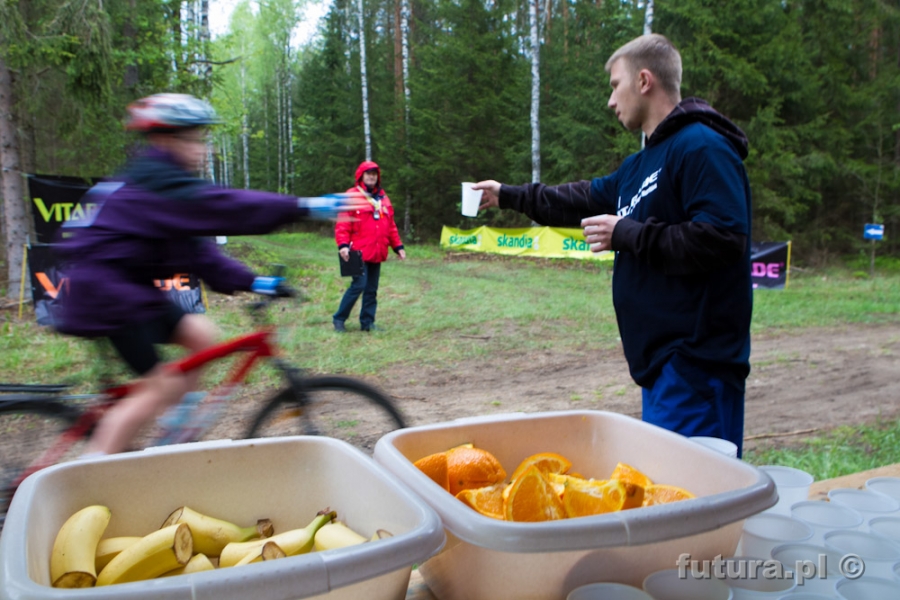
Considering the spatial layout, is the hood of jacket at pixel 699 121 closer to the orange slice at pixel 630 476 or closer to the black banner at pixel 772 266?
the orange slice at pixel 630 476

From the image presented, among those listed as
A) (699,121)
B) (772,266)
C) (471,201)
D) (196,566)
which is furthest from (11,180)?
(772,266)

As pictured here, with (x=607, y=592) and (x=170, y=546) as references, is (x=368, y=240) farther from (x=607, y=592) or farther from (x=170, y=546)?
(x=607, y=592)

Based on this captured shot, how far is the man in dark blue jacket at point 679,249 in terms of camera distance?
74.9 inches

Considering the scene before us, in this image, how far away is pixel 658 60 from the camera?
2.13m

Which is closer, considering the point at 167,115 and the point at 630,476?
the point at 630,476

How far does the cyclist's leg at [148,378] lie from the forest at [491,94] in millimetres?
7530

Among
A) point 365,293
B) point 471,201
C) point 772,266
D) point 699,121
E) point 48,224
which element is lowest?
point 772,266

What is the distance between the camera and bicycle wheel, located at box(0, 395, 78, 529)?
299 centimetres

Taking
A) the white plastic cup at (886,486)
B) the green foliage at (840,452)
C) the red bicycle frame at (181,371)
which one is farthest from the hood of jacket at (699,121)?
the green foliage at (840,452)

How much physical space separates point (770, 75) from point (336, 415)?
19.1 metres

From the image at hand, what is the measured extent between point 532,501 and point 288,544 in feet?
1.29

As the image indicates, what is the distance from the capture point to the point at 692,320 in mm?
2020

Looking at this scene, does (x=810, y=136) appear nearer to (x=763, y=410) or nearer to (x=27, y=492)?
(x=763, y=410)

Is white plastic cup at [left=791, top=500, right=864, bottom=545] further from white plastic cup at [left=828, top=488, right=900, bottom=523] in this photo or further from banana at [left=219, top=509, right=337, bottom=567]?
banana at [left=219, top=509, right=337, bottom=567]
